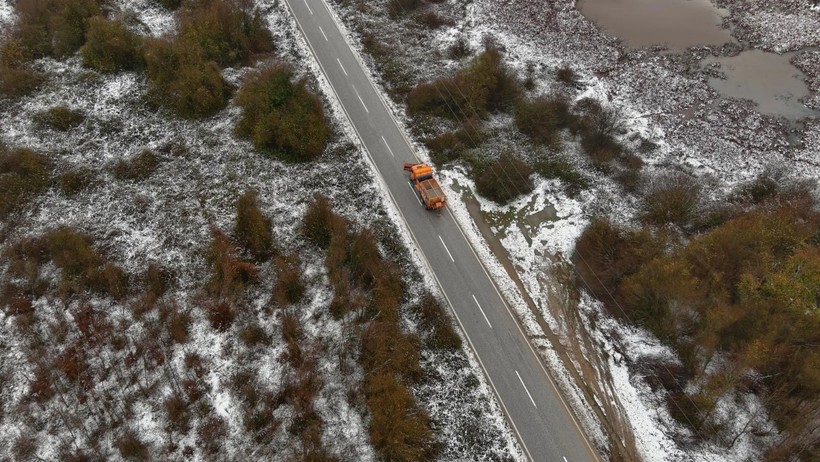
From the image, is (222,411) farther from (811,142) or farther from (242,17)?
(811,142)

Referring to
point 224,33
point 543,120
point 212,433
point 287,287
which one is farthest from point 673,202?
point 224,33

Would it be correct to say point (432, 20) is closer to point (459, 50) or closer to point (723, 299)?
point (459, 50)

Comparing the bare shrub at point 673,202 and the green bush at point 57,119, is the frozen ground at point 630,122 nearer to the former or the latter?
the bare shrub at point 673,202

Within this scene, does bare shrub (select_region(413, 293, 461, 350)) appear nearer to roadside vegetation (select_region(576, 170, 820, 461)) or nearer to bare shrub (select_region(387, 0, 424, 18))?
roadside vegetation (select_region(576, 170, 820, 461))

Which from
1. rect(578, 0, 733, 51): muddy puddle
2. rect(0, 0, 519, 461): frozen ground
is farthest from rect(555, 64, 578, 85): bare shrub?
rect(0, 0, 519, 461): frozen ground

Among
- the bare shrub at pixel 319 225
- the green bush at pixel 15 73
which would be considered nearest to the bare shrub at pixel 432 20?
the bare shrub at pixel 319 225
